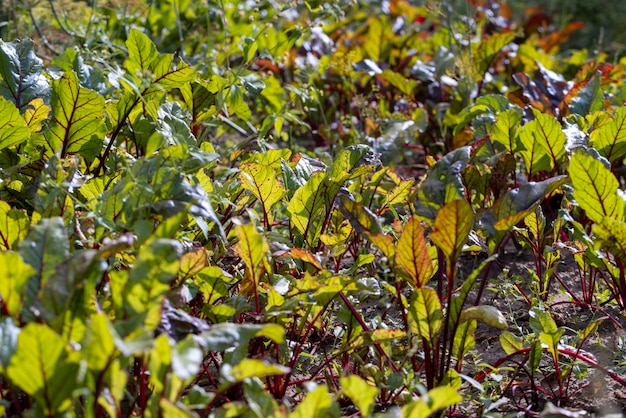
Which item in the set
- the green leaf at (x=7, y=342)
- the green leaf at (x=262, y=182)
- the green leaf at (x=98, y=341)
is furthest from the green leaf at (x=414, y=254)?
the green leaf at (x=7, y=342)

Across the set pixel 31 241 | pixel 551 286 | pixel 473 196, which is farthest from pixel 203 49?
pixel 31 241

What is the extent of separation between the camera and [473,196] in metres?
2.83

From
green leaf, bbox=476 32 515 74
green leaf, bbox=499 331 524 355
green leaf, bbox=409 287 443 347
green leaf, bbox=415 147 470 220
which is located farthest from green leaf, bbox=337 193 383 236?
green leaf, bbox=476 32 515 74

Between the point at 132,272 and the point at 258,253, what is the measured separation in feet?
1.18

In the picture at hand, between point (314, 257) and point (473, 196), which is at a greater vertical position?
point (314, 257)

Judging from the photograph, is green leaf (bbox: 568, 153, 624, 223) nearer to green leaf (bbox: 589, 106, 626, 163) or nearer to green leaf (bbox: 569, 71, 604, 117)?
green leaf (bbox: 589, 106, 626, 163)

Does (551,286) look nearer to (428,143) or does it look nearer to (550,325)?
(550,325)

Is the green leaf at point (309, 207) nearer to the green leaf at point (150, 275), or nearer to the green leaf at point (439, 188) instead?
the green leaf at point (439, 188)

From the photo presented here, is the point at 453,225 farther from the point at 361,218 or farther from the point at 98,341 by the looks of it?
the point at 98,341

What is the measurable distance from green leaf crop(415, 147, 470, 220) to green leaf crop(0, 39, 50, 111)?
1.24 metres

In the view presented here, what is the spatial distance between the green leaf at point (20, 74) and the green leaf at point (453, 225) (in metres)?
1.34

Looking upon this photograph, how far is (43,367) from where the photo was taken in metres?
1.43

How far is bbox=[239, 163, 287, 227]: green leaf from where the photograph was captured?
2.25 m

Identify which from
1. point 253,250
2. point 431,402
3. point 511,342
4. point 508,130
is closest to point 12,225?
point 253,250
